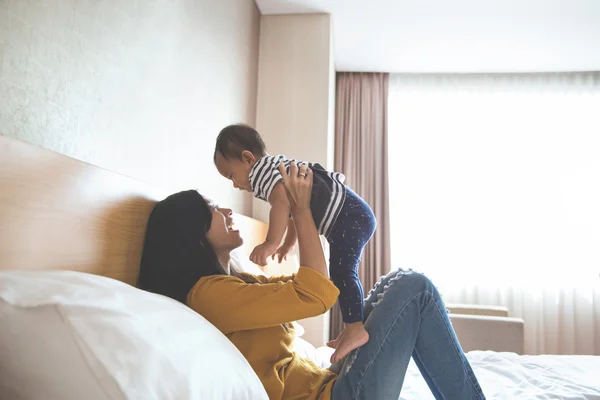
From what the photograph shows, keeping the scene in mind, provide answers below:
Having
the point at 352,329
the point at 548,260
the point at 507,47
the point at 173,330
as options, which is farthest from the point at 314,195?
the point at 548,260

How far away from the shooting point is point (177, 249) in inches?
41.2

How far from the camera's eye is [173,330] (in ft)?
2.20

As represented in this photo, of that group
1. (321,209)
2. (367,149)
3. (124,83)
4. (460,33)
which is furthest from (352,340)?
(367,149)

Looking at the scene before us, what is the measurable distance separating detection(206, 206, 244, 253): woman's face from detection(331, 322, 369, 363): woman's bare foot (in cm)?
38

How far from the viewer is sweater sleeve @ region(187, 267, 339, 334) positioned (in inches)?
37.6

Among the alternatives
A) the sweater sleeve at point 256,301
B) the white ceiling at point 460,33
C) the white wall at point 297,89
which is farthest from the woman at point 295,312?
the white ceiling at point 460,33

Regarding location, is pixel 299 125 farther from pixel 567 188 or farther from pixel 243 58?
pixel 567 188

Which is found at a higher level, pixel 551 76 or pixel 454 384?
pixel 551 76

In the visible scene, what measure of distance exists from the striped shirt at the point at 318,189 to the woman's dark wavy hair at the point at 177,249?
22 cm

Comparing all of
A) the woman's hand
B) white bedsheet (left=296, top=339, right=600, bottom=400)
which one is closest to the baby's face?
the woman's hand

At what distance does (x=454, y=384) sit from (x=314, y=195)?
1.94 ft

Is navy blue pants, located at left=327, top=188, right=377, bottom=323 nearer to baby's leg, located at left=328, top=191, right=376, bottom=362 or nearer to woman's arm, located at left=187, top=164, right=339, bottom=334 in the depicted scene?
baby's leg, located at left=328, top=191, right=376, bottom=362

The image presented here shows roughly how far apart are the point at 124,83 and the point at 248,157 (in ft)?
1.34

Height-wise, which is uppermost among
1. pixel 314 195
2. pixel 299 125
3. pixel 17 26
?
pixel 299 125
